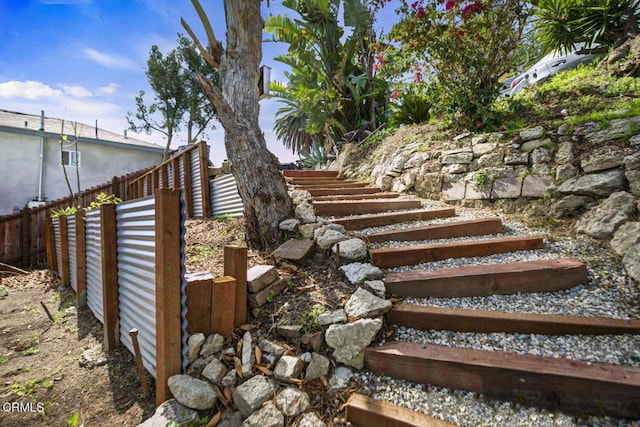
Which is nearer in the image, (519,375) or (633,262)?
(519,375)

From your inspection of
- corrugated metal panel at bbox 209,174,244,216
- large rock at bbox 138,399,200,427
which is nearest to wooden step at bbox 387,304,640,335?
large rock at bbox 138,399,200,427

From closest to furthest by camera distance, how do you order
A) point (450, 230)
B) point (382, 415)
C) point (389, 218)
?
1. point (382, 415)
2. point (450, 230)
3. point (389, 218)

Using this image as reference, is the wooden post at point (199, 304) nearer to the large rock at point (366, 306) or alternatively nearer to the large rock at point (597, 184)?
the large rock at point (366, 306)

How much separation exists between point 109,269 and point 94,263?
1206mm

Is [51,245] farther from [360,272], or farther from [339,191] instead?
[360,272]

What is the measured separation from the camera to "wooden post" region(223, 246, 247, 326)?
1.99m

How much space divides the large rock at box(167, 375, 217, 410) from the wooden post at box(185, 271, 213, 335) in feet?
0.94

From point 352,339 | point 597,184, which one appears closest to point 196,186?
point 352,339

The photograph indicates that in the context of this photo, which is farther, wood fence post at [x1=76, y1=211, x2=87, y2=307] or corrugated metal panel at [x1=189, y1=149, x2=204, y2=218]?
corrugated metal panel at [x1=189, y1=149, x2=204, y2=218]

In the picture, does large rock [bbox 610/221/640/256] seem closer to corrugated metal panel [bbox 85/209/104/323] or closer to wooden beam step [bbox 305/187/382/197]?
wooden beam step [bbox 305/187/382/197]

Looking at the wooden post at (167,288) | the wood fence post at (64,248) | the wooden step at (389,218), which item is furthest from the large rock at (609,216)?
the wood fence post at (64,248)

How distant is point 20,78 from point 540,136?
369 inches

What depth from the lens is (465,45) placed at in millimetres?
4227

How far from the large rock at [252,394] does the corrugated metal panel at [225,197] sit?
3182 millimetres
